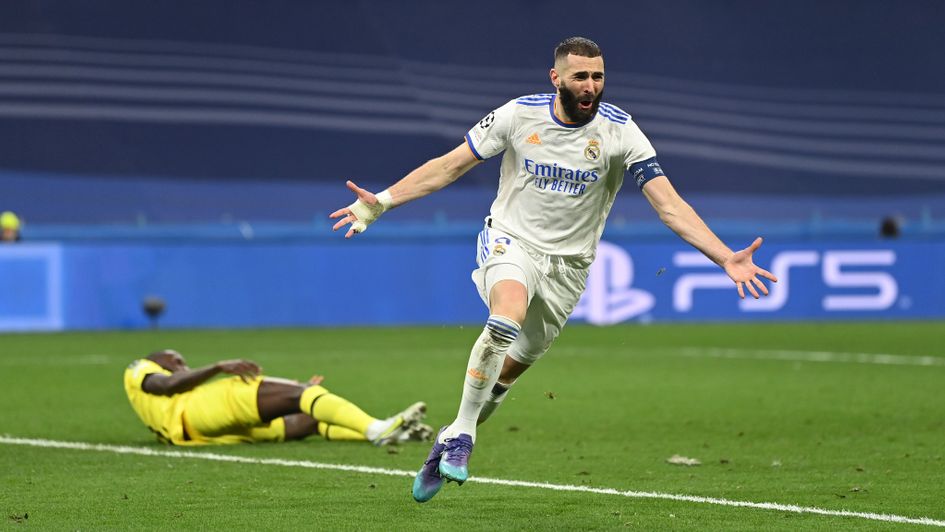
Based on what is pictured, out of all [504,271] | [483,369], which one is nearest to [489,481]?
[483,369]

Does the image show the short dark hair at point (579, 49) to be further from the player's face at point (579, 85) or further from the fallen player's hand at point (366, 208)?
the fallen player's hand at point (366, 208)

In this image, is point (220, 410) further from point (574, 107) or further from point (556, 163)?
point (574, 107)

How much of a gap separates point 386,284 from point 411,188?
13957 mm

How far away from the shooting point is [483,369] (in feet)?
21.3

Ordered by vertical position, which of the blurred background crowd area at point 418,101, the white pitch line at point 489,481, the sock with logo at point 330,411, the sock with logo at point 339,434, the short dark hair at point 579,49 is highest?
the blurred background crowd area at point 418,101

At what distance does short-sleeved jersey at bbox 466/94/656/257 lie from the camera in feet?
22.5

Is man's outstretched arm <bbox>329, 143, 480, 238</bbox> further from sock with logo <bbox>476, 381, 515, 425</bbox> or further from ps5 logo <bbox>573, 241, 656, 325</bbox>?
ps5 logo <bbox>573, 241, 656, 325</bbox>

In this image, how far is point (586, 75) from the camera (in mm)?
6754

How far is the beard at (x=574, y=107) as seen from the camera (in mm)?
6824

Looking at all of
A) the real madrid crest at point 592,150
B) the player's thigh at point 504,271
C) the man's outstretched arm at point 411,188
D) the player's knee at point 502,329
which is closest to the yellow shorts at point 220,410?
the man's outstretched arm at point 411,188

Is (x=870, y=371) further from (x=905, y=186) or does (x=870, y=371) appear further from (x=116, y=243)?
(x=905, y=186)

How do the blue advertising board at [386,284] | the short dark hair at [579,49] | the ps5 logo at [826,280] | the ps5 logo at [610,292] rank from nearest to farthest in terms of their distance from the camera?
1. the short dark hair at [579,49]
2. the blue advertising board at [386,284]
3. the ps5 logo at [610,292]
4. the ps5 logo at [826,280]

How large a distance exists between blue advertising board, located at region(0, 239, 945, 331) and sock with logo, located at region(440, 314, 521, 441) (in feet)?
44.0

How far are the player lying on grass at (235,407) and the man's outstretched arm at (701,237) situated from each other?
2.55 meters
